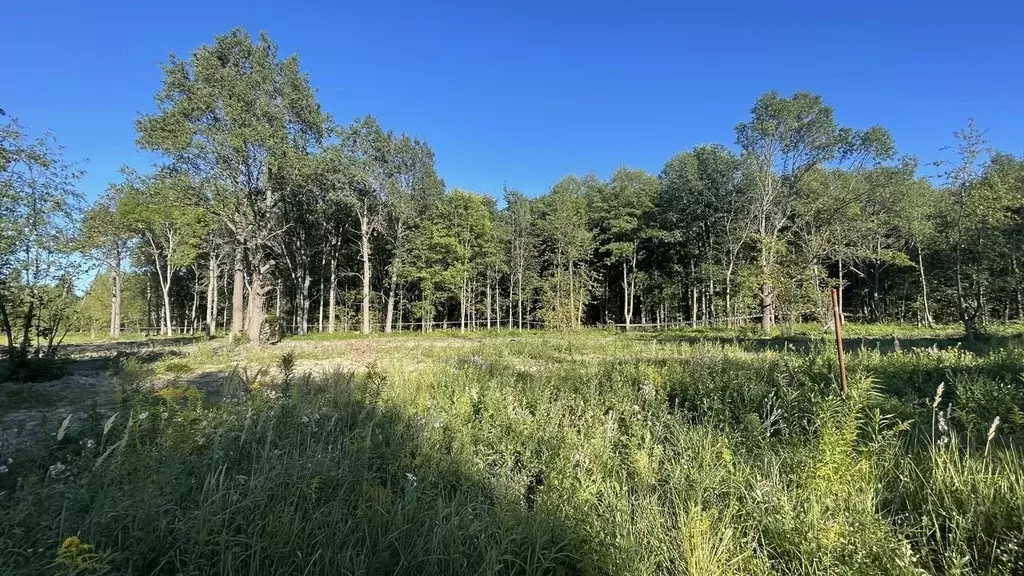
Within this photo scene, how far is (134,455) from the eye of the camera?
3254 mm

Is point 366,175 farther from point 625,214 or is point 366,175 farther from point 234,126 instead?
point 625,214

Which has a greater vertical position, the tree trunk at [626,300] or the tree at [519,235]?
the tree at [519,235]

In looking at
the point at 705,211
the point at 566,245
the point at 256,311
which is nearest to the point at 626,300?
the point at 566,245

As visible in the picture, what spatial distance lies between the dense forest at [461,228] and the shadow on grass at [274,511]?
27.1 ft

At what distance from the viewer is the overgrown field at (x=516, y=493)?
227 cm

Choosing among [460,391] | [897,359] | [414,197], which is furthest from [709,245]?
[460,391]

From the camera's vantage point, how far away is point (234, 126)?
19.1 metres

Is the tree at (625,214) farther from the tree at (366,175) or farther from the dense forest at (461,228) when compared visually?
the tree at (366,175)

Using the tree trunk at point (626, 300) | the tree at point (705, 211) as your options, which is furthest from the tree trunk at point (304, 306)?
the tree at point (705, 211)

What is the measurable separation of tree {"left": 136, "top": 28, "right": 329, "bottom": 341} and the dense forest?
0.28 ft

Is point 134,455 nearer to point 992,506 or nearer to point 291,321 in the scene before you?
point 992,506

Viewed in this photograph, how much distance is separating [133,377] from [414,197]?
83.7 feet

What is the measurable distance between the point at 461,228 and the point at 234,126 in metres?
17.4

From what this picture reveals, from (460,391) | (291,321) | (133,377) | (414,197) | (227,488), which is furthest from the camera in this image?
(291,321)
